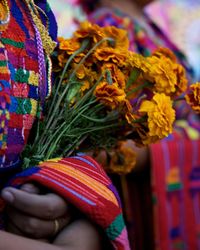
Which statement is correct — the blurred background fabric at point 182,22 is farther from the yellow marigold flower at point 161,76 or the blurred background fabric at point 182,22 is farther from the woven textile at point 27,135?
the woven textile at point 27,135

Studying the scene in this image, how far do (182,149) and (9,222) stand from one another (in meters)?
0.82

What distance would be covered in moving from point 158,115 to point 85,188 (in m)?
0.17

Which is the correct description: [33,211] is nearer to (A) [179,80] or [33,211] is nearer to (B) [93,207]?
(B) [93,207]

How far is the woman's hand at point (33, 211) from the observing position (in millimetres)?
569

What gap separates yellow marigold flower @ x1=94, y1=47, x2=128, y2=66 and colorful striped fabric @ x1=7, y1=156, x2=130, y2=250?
0.55 ft

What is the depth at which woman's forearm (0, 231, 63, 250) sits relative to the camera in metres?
0.56

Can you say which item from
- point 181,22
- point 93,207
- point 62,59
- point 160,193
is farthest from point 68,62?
point 181,22

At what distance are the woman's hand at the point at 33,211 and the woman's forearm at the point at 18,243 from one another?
14mm

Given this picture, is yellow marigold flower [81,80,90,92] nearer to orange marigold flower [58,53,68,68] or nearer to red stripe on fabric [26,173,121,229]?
orange marigold flower [58,53,68,68]

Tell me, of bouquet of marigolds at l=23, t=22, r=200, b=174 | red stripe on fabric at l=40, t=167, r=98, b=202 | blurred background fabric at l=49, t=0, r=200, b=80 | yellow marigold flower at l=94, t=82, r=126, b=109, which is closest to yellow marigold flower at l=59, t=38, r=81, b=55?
bouquet of marigolds at l=23, t=22, r=200, b=174

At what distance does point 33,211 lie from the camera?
22.6 inches

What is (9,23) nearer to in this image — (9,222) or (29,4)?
(29,4)

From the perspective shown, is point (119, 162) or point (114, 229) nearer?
point (114, 229)

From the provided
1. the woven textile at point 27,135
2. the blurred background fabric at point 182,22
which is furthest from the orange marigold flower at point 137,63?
the blurred background fabric at point 182,22
